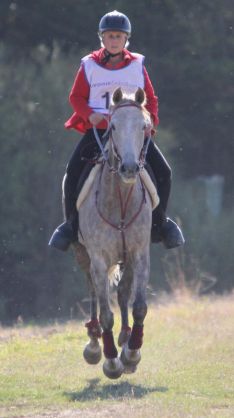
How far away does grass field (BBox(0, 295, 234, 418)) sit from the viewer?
9711mm

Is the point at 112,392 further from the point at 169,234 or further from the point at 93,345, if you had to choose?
the point at 169,234

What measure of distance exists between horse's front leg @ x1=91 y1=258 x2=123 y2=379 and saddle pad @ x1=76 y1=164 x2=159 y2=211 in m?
0.73

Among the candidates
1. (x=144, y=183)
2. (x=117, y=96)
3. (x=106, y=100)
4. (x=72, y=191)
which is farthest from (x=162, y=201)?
(x=117, y=96)

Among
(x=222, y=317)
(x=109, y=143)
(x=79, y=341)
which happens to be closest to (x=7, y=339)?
(x=79, y=341)

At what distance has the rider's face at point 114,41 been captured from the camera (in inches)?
431

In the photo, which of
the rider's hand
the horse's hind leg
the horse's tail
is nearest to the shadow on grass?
the horse's hind leg

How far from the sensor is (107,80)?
36.2 feet

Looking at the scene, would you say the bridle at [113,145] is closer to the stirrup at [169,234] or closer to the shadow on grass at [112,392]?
the stirrup at [169,234]

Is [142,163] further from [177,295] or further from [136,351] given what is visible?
[177,295]

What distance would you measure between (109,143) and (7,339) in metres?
6.21

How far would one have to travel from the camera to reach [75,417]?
9328mm

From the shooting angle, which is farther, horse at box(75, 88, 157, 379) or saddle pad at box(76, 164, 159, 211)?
saddle pad at box(76, 164, 159, 211)

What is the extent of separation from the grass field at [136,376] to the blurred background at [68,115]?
14110mm

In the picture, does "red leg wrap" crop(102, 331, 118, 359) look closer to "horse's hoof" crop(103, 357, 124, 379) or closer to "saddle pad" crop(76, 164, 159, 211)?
"horse's hoof" crop(103, 357, 124, 379)
